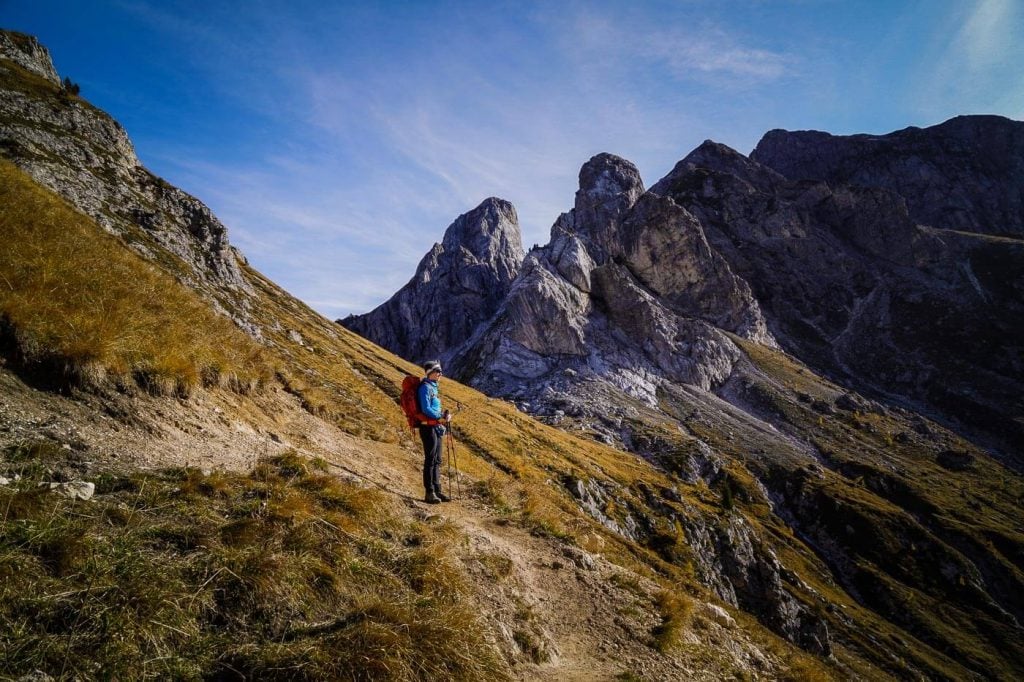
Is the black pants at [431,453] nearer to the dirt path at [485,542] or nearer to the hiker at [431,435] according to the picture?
the hiker at [431,435]

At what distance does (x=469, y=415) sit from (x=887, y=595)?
250 feet

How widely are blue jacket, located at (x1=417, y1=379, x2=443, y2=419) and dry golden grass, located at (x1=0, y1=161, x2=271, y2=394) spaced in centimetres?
495

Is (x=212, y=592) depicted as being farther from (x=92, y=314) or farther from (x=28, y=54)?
(x=28, y=54)

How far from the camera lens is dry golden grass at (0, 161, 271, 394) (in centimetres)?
726

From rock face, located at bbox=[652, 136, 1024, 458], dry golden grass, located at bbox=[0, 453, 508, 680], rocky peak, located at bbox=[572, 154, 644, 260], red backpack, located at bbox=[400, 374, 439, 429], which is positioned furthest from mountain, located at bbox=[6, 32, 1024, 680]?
rocky peak, located at bbox=[572, 154, 644, 260]

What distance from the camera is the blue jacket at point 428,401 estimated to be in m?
11.6

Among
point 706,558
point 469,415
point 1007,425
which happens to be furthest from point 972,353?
point 469,415

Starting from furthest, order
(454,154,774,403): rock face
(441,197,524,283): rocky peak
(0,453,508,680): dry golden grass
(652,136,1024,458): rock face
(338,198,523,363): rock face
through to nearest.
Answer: (441,197,524,283): rocky peak → (338,198,523,363): rock face → (652,136,1024,458): rock face → (454,154,774,403): rock face → (0,453,508,680): dry golden grass

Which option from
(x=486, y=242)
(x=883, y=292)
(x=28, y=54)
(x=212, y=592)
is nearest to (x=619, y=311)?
(x=486, y=242)

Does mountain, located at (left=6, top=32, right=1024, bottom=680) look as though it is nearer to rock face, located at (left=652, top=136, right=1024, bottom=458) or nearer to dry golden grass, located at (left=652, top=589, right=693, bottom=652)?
dry golden grass, located at (left=652, top=589, right=693, bottom=652)

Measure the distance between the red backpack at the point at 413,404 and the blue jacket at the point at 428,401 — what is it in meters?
0.09

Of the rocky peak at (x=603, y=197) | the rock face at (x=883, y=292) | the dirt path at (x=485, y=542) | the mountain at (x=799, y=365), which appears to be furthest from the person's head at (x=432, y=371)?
the rock face at (x=883, y=292)

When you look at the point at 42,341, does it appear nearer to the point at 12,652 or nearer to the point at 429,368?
the point at 12,652

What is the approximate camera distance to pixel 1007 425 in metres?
127
